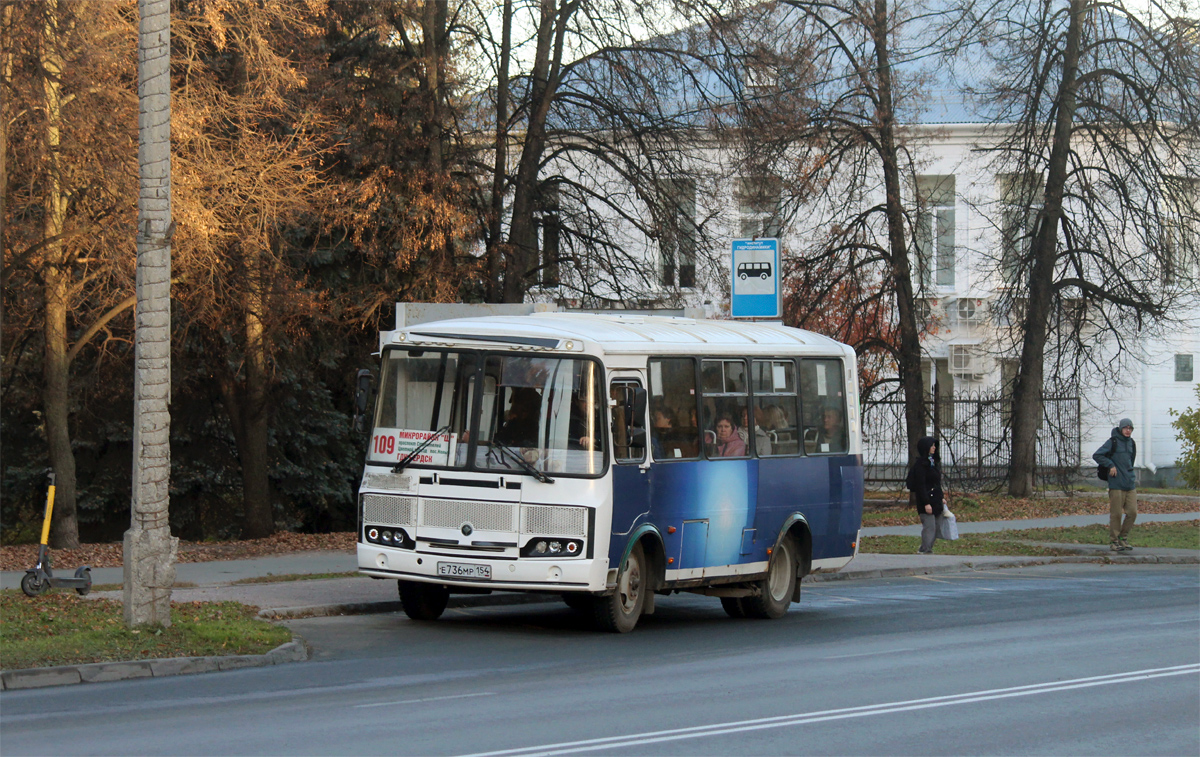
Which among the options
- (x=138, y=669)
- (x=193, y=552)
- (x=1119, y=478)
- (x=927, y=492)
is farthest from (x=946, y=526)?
(x=138, y=669)

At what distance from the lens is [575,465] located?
506 inches

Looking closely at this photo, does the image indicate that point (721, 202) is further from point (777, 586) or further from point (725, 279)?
point (777, 586)

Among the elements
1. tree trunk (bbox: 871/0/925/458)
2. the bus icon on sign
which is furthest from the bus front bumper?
tree trunk (bbox: 871/0/925/458)

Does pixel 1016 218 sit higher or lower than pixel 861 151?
lower

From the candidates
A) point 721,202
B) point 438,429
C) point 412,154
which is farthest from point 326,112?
point 438,429

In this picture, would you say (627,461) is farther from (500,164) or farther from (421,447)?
(500,164)

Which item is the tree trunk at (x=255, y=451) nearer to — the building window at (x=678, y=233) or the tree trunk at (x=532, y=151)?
the tree trunk at (x=532, y=151)

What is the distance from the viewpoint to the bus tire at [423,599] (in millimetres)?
14039

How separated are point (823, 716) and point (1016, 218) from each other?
76.5 feet

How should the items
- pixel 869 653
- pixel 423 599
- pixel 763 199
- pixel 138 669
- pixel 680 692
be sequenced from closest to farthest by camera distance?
pixel 680 692
pixel 138 669
pixel 869 653
pixel 423 599
pixel 763 199

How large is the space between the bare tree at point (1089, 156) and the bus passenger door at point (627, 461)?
1901 cm

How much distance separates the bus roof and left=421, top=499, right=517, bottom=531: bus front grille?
1.52 m

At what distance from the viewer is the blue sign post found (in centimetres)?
1947

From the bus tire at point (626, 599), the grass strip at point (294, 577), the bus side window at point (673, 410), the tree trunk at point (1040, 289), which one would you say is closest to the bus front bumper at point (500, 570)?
the bus tire at point (626, 599)
